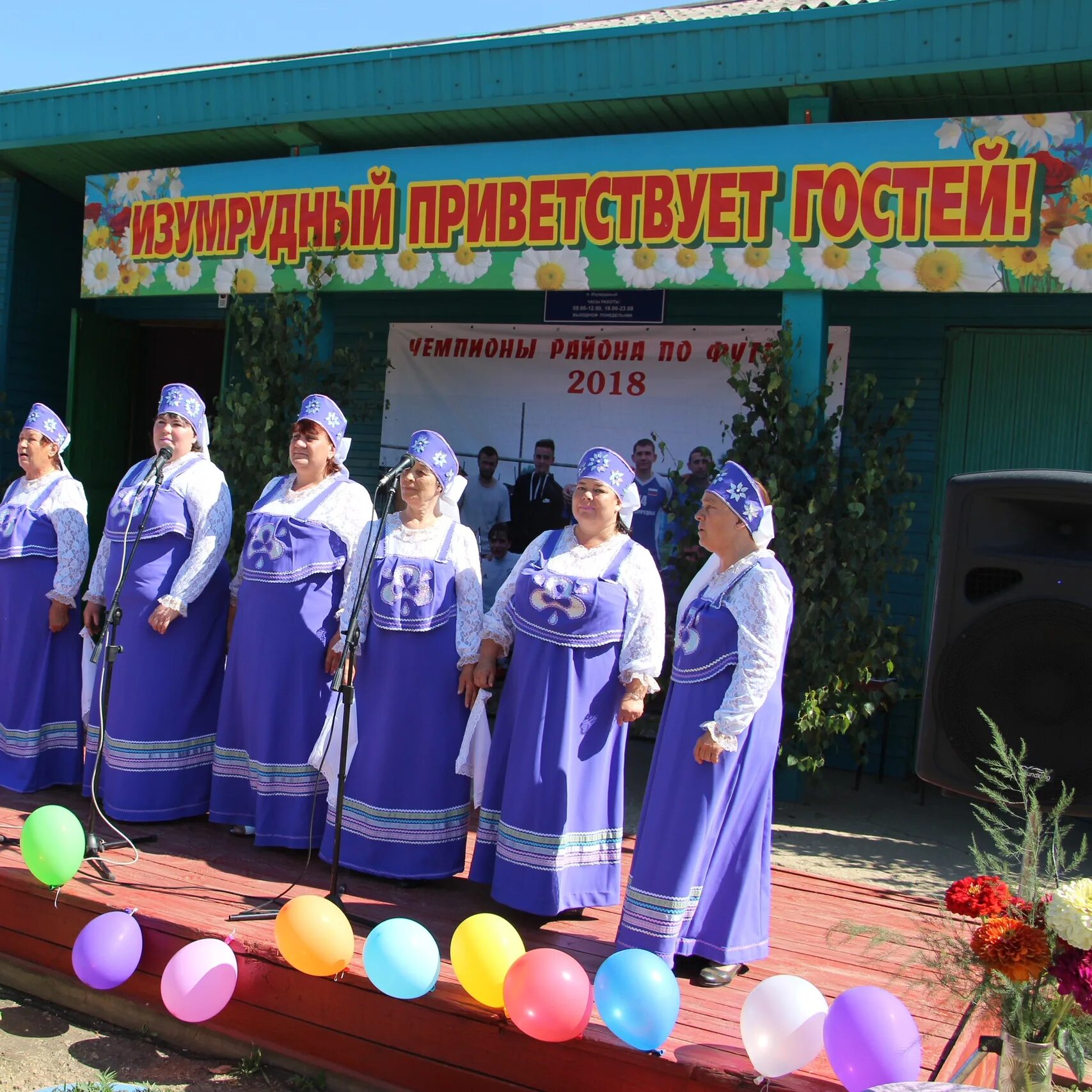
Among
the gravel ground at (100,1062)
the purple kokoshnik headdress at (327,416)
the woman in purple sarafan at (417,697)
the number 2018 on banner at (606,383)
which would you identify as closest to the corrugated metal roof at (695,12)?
the number 2018 on banner at (606,383)

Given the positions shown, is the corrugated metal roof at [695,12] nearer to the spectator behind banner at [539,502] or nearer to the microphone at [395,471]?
the spectator behind banner at [539,502]

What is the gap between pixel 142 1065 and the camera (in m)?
3.65

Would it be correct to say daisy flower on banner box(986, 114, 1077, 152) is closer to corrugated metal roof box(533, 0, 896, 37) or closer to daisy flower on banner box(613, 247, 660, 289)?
corrugated metal roof box(533, 0, 896, 37)

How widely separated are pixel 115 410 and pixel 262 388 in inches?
129

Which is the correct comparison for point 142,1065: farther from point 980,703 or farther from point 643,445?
point 643,445

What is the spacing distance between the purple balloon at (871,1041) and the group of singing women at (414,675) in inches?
25.9

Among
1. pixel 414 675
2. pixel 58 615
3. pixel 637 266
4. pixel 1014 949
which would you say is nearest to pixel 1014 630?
pixel 1014 949

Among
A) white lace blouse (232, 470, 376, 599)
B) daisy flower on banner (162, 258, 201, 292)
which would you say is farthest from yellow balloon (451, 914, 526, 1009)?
daisy flower on banner (162, 258, 201, 292)

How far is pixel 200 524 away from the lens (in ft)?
16.0

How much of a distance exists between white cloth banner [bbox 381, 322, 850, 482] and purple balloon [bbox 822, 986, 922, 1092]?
4.27 meters

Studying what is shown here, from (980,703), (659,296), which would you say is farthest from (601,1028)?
(659,296)

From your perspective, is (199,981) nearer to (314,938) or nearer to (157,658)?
(314,938)

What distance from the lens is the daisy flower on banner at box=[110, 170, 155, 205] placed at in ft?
24.7

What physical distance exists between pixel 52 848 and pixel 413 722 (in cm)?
126
